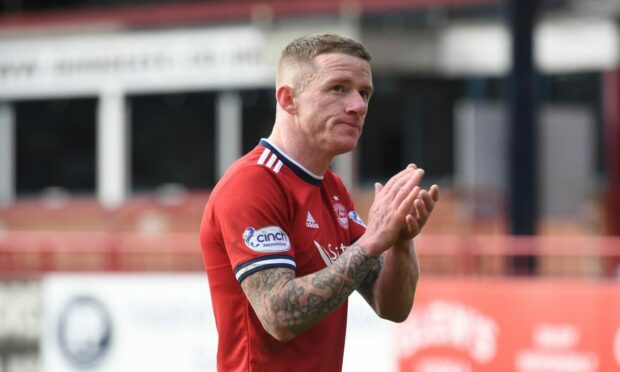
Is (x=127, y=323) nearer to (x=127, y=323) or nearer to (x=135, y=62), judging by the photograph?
(x=127, y=323)

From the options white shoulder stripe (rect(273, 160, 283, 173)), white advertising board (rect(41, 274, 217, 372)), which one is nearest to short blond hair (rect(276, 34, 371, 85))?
white shoulder stripe (rect(273, 160, 283, 173))

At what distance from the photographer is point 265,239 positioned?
407 cm

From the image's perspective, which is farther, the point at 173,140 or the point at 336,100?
the point at 173,140

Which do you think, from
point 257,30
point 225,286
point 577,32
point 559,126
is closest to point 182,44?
point 257,30

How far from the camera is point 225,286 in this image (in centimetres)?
426

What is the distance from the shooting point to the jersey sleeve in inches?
160

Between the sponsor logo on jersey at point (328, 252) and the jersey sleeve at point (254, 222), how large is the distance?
12 centimetres

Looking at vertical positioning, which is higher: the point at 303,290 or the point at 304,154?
the point at 304,154

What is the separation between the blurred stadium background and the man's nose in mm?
6233

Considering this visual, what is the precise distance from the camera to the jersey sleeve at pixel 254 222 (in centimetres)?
406

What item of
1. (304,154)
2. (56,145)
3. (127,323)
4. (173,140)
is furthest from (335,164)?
(304,154)

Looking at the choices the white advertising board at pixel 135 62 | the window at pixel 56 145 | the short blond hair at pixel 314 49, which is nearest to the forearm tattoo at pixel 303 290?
the short blond hair at pixel 314 49

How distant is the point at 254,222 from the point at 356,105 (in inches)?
19.3

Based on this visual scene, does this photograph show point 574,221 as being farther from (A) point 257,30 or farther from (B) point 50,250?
(B) point 50,250
